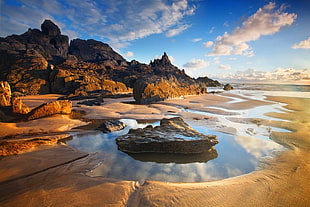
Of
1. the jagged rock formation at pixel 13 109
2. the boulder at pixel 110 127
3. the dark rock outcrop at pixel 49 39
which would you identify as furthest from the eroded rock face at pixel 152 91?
the dark rock outcrop at pixel 49 39

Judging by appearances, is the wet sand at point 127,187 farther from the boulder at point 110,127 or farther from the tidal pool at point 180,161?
the boulder at point 110,127

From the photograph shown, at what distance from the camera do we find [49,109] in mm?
9188

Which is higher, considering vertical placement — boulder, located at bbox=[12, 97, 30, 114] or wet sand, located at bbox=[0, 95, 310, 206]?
boulder, located at bbox=[12, 97, 30, 114]

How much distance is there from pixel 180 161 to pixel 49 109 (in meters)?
9.02

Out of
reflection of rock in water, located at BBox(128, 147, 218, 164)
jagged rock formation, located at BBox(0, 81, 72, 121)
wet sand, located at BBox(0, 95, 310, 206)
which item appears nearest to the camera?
wet sand, located at BBox(0, 95, 310, 206)

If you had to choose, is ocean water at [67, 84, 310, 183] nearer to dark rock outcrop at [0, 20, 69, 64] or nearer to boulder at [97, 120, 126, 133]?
boulder at [97, 120, 126, 133]

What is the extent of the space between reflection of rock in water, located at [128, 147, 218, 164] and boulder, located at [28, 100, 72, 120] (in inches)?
285

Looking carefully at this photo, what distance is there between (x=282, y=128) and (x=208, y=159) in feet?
19.4

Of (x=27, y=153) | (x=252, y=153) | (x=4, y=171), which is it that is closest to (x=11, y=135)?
(x=27, y=153)

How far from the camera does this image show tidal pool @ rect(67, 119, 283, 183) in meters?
3.63

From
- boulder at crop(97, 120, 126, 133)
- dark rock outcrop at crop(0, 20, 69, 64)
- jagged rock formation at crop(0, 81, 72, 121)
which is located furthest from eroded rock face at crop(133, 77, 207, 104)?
dark rock outcrop at crop(0, 20, 69, 64)

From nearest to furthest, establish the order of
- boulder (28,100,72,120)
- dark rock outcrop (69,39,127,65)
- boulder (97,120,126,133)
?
boulder (97,120,126,133) < boulder (28,100,72,120) < dark rock outcrop (69,39,127,65)

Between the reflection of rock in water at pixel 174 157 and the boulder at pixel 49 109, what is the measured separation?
23.8ft

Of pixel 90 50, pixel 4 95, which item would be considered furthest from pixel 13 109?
pixel 90 50
